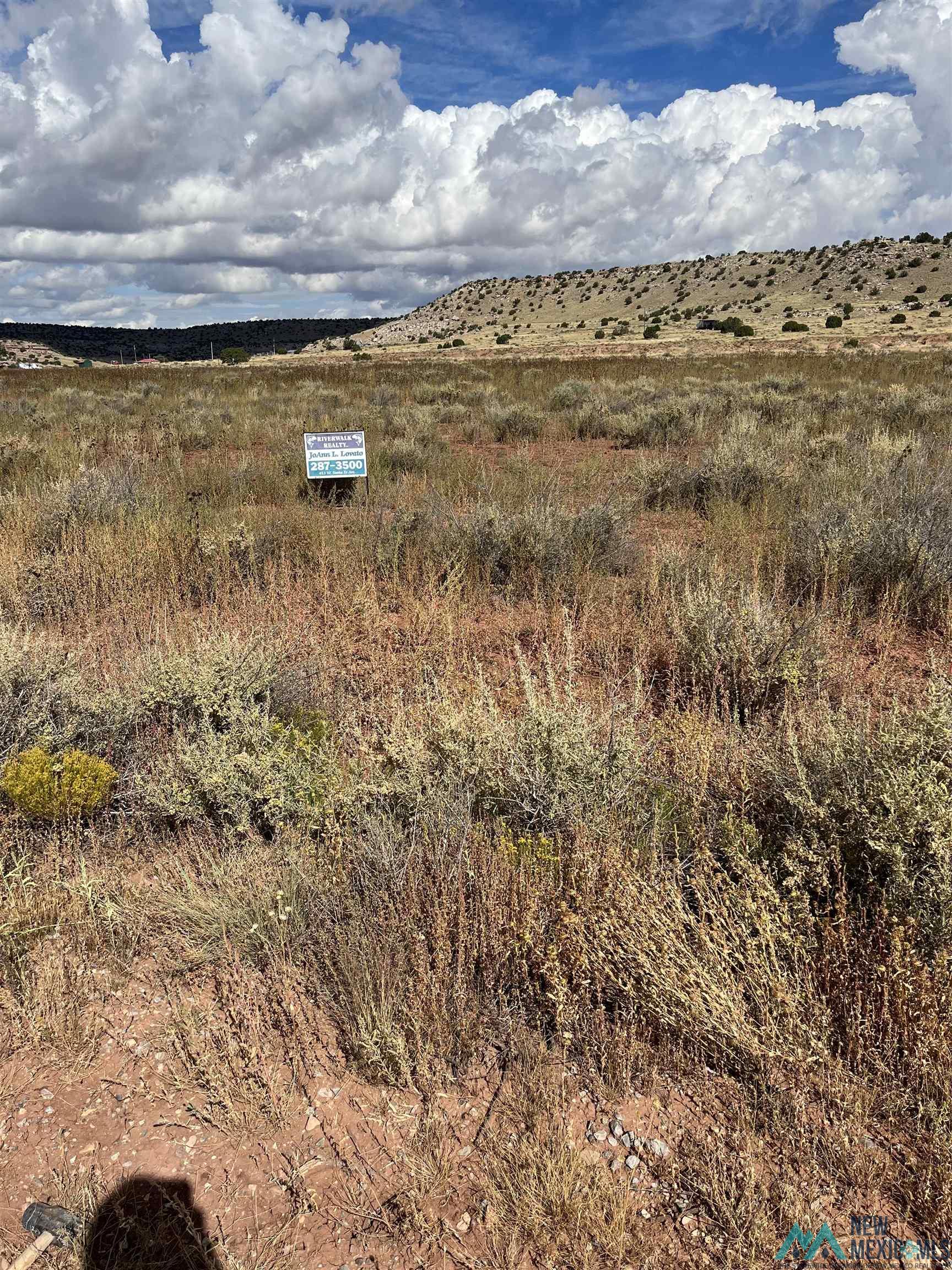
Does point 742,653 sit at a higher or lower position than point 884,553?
lower

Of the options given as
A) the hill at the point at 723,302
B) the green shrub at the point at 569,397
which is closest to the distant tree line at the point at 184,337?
the hill at the point at 723,302

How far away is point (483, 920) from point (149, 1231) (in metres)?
1.13

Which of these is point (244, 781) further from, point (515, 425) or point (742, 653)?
point (515, 425)

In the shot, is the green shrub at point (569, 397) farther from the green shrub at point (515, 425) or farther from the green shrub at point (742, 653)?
the green shrub at point (742, 653)

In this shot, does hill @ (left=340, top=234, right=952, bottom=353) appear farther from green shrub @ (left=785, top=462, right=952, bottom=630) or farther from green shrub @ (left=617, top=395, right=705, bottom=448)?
green shrub @ (left=785, top=462, right=952, bottom=630)

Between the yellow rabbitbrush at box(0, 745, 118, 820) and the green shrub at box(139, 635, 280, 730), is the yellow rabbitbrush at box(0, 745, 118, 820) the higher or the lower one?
the lower one

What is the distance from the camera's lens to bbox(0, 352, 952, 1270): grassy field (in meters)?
1.71

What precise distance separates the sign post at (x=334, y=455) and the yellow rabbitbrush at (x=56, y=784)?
15.8 ft

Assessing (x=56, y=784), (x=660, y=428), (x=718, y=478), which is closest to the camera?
(x=56, y=784)

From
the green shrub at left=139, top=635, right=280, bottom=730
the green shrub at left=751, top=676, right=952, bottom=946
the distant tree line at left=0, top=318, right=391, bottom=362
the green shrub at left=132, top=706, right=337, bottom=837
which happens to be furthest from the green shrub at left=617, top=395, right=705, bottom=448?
the distant tree line at left=0, top=318, right=391, bottom=362

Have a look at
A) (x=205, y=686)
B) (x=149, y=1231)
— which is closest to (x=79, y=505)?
(x=205, y=686)

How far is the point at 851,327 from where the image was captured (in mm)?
37094

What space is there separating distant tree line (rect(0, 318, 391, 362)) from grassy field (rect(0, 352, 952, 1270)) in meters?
85.7

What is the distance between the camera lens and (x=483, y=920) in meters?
2.21
